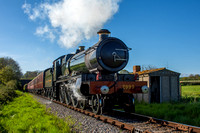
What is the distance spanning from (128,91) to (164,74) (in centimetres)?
648

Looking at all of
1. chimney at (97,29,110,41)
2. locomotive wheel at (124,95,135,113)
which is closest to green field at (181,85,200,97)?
locomotive wheel at (124,95,135,113)

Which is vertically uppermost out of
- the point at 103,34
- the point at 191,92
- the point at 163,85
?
the point at 103,34

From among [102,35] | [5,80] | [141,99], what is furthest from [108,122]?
[5,80]

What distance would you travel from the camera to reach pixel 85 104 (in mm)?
8219

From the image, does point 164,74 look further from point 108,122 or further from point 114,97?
point 108,122

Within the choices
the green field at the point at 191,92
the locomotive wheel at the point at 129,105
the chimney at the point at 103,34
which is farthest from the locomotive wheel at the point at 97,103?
the green field at the point at 191,92

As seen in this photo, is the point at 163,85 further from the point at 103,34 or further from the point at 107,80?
the point at 103,34

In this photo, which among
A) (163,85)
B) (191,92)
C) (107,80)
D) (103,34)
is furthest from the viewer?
(191,92)

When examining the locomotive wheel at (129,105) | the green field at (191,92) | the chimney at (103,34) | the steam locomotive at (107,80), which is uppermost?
the chimney at (103,34)

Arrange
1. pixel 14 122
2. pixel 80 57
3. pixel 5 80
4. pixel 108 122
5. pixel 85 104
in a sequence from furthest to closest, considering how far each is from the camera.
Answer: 1. pixel 5 80
2. pixel 80 57
3. pixel 85 104
4. pixel 108 122
5. pixel 14 122

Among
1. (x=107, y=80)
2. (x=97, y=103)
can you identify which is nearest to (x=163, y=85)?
(x=107, y=80)

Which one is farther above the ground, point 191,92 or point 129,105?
point 129,105

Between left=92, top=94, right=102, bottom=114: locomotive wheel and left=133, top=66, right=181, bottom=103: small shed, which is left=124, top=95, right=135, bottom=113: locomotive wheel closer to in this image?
left=92, top=94, right=102, bottom=114: locomotive wheel

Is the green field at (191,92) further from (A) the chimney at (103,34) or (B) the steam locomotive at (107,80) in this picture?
(A) the chimney at (103,34)
